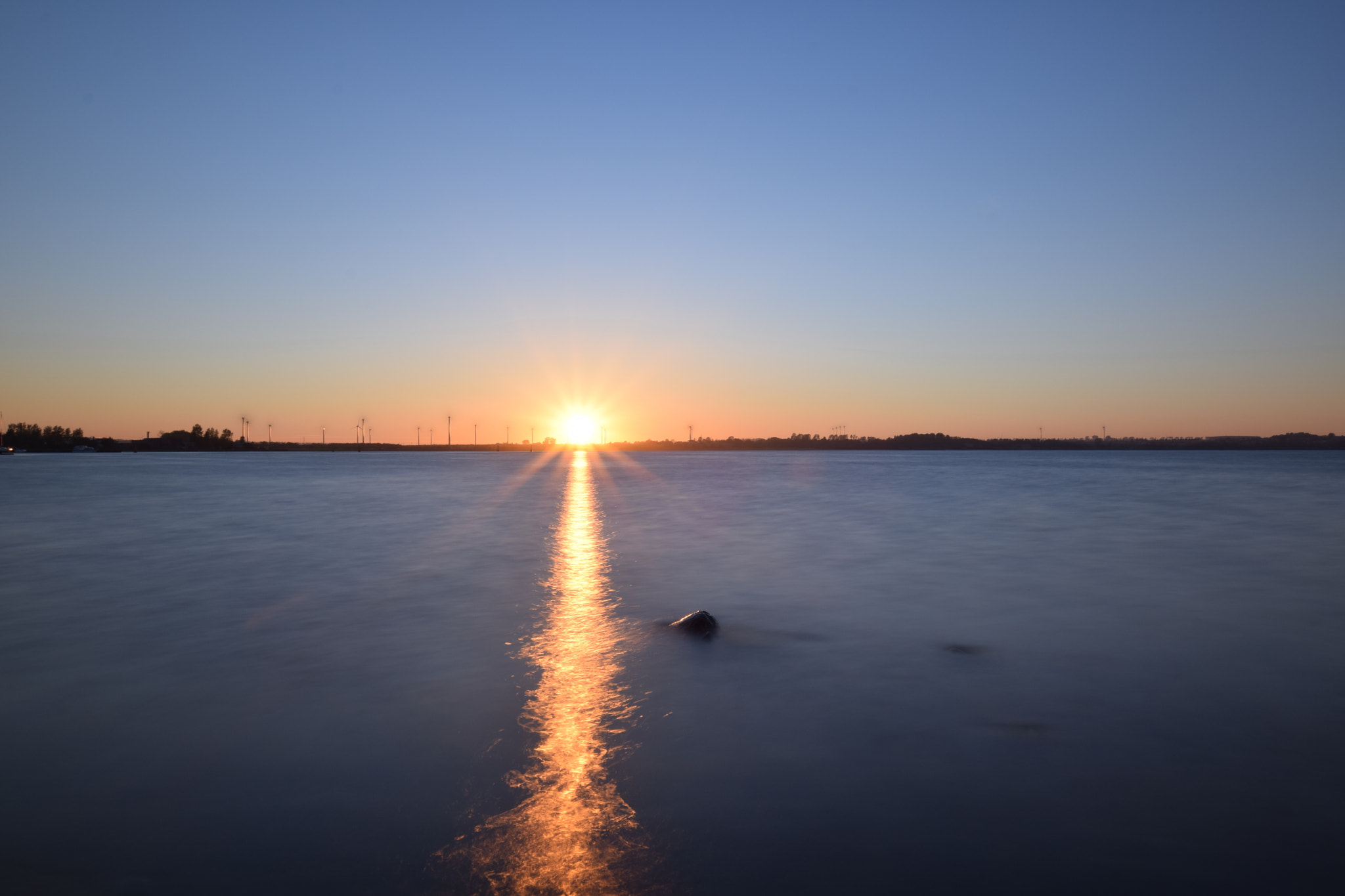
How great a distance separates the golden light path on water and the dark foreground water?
0.11 feet

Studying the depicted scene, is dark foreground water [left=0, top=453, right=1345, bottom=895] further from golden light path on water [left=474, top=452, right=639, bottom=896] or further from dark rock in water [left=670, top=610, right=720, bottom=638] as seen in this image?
dark rock in water [left=670, top=610, right=720, bottom=638]

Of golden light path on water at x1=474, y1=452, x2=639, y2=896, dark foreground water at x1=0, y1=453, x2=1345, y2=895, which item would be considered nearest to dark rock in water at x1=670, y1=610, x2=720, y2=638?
dark foreground water at x1=0, y1=453, x2=1345, y2=895

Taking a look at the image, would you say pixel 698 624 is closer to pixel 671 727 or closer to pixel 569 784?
pixel 671 727

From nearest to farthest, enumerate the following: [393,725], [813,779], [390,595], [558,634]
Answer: [813,779], [393,725], [558,634], [390,595]

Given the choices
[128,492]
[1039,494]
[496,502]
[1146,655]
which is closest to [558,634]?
[1146,655]

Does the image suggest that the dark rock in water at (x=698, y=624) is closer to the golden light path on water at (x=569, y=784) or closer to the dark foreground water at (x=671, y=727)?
the dark foreground water at (x=671, y=727)

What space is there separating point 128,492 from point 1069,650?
184 ft

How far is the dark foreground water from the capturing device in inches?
192

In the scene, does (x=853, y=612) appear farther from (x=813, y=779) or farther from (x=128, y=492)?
(x=128, y=492)

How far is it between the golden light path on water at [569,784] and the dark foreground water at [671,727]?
3 cm

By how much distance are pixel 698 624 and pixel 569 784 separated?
5.61 m

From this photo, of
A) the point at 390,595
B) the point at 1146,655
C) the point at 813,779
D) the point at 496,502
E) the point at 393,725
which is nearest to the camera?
the point at 813,779

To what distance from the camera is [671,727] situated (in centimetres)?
728

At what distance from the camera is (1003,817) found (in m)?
5.51
